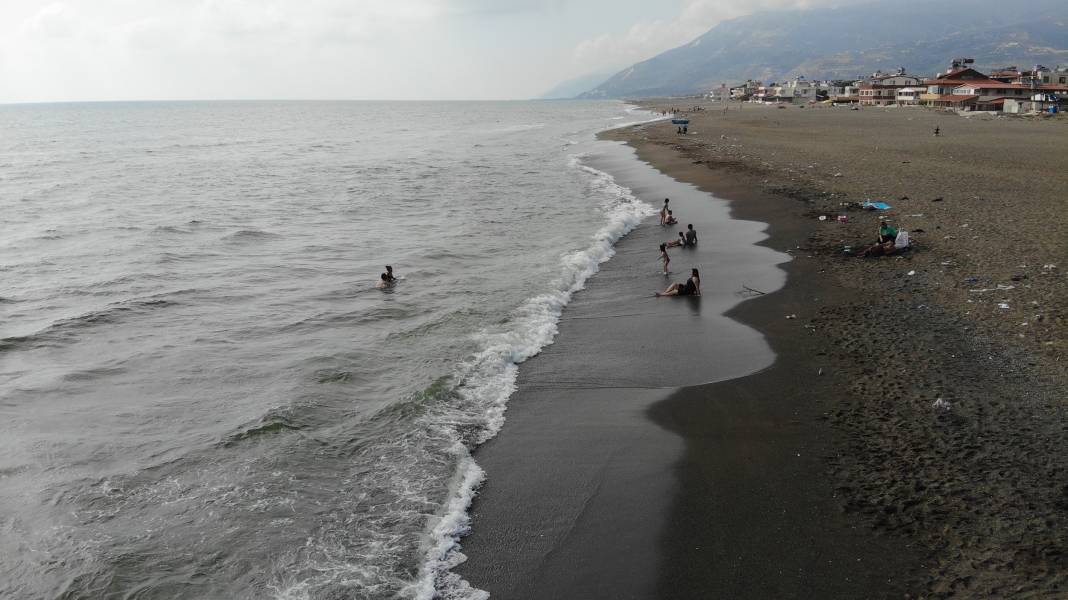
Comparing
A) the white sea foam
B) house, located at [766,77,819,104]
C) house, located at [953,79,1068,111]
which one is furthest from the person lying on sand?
house, located at [766,77,819,104]

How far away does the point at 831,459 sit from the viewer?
9.12 m

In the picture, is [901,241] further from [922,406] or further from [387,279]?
[387,279]

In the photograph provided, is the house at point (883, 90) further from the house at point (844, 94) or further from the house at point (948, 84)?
the house at point (948, 84)

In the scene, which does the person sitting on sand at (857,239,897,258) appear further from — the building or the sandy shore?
the building

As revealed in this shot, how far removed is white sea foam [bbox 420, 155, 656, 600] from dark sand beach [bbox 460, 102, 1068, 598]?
25 centimetres

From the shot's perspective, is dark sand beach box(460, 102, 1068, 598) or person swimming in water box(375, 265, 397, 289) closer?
dark sand beach box(460, 102, 1068, 598)

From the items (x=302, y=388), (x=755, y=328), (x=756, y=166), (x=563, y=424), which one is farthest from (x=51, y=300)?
(x=756, y=166)

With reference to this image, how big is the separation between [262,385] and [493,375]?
14.9ft

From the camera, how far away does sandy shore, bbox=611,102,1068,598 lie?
285 inches

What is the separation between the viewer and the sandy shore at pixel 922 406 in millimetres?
7242

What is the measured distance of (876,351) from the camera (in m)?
12.3

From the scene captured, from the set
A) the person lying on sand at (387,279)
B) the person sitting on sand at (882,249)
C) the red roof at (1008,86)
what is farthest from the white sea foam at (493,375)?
the red roof at (1008,86)

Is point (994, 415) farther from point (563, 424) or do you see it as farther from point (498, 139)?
point (498, 139)

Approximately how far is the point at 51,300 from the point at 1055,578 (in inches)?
903
